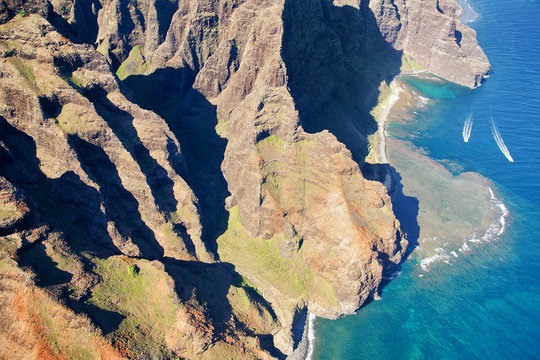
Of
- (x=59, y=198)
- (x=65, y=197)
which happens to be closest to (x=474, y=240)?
(x=65, y=197)

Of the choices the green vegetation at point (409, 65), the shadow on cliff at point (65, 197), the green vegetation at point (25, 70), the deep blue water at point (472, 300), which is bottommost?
the deep blue water at point (472, 300)

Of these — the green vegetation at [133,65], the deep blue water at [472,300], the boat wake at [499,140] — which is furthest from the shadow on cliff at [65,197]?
the boat wake at [499,140]

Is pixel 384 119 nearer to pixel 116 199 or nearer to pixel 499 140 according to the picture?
pixel 499 140

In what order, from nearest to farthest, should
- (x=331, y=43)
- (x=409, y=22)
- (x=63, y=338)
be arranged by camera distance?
(x=63, y=338) < (x=331, y=43) < (x=409, y=22)

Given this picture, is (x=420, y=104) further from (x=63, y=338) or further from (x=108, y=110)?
(x=63, y=338)

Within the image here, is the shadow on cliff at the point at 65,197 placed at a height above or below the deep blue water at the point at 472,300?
above

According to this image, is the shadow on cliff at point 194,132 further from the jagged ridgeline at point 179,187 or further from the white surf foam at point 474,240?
the white surf foam at point 474,240

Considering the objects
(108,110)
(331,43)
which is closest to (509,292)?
(331,43)
